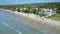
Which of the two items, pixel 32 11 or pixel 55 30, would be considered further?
pixel 32 11

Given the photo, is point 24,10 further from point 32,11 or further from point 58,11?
point 58,11

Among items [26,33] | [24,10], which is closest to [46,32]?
[26,33]

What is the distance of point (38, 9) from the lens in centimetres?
1980

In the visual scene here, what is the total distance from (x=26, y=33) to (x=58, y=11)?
815cm

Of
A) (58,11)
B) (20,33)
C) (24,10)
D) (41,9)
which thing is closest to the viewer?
(20,33)

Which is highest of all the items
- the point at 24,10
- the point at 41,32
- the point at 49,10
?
the point at 41,32

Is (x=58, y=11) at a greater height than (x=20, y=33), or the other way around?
(x=20, y=33)

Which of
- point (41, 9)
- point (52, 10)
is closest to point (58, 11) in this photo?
point (52, 10)

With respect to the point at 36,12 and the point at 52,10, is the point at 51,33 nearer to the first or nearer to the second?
the point at 52,10

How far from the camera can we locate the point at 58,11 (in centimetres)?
1639

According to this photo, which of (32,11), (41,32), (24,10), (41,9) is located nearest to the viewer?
(41,32)

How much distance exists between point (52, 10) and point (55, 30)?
9101 mm

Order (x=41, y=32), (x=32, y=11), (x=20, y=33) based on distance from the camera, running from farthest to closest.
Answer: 1. (x=32, y=11)
2. (x=41, y=32)
3. (x=20, y=33)

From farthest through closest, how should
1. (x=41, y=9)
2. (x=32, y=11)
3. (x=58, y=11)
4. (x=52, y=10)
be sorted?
(x=32, y=11) → (x=41, y=9) → (x=52, y=10) → (x=58, y=11)
